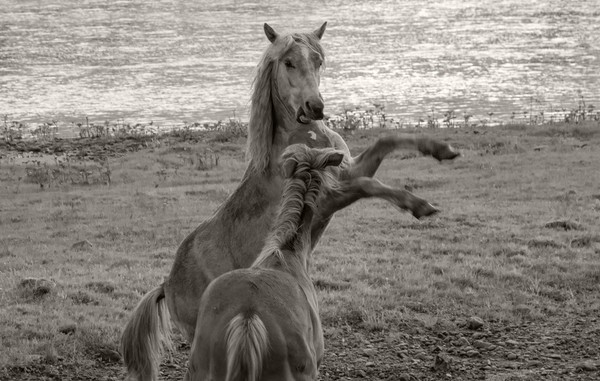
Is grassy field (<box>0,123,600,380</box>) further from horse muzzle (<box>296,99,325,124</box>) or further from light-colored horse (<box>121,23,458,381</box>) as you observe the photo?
horse muzzle (<box>296,99,325,124</box>)

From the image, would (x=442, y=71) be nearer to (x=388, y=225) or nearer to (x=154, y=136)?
(x=154, y=136)

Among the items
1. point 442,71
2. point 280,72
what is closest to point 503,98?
point 442,71

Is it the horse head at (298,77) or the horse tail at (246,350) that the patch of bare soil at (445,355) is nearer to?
the horse head at (298,77)

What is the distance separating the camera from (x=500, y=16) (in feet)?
144

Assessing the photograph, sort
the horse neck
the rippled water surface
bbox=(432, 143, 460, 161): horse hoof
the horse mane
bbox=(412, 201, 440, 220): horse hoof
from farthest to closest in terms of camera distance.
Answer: the rippled water surface, bbox=(432, 143, 460, 161): horse hoof, the horse mane, the horse neck, bbox=(412, 201, 440, 220): horse hoof

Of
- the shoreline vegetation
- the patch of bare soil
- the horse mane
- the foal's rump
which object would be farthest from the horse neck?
the shoreline vegetation

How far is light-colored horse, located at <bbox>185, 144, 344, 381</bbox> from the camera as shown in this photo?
423 cm

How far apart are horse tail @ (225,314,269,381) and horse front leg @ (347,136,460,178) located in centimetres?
190

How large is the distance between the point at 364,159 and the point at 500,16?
39.8 m

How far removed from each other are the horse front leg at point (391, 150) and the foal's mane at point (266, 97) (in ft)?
2.35

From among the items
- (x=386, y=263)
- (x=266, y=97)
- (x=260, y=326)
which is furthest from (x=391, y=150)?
(x=386, y=263)

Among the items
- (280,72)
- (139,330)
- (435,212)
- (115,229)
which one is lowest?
(115,229)

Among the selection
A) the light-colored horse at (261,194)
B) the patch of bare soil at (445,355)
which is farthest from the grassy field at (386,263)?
the light-colored horse at (261,194)

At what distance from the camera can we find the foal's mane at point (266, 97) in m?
6.48
